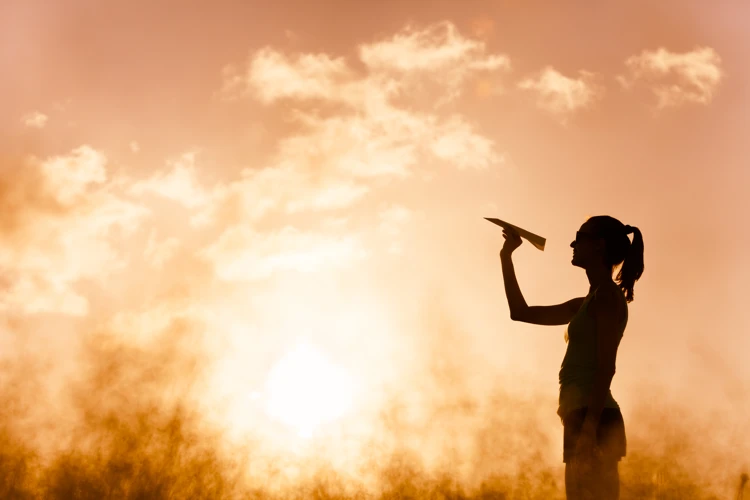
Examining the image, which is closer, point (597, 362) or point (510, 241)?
point (597, 362)

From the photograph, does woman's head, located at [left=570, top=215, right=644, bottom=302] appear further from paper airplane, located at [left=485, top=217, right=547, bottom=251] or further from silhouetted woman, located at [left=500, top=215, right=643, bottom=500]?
paper airplane, located at [left=485, top=217, right=547, bottom=251]

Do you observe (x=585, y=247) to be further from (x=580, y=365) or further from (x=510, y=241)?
(x=580, y=365)

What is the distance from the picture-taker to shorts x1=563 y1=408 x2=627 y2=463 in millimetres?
3588

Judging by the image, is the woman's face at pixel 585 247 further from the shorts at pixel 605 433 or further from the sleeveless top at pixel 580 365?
the shorts at pixel 605 433

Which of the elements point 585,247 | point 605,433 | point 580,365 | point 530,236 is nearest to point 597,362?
point 580,365

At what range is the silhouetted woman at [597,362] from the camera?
3545 mm

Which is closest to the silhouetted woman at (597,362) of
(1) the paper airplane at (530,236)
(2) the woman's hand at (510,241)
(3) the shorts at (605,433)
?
(3) the shorts at (605,433)

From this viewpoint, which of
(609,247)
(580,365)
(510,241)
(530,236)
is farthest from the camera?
(510,241)

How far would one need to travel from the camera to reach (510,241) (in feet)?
14.7

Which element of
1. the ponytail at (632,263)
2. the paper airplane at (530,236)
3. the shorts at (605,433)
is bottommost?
the shorts at (605,433)

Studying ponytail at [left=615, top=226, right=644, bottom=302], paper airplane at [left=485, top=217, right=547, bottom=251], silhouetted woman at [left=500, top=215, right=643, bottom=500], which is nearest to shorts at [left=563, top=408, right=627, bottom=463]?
silhouetted woman at [left=500, top=215, right=643, bottom=500]

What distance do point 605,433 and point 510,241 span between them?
4.56ft

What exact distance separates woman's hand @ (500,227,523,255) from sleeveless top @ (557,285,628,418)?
27.5 inches

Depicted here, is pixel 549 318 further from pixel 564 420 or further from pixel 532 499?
pixel 532 499
